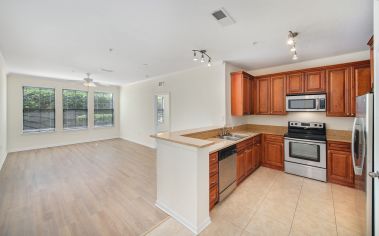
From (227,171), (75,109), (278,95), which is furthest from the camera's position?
(75,109)

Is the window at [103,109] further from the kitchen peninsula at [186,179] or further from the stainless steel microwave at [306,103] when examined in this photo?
the stainless steel microwave at [306,103]

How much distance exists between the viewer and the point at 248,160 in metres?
3.57

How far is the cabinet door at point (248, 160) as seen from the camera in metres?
3.48

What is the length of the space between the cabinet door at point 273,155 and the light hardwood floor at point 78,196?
2805 millimetres

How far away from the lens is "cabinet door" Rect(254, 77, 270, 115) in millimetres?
4324

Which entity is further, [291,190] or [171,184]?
[291,190]

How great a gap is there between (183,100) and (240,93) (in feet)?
5.85

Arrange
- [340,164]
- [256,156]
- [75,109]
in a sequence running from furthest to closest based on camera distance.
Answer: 1. [75,109]
2. [256,156]
3. [340,164]

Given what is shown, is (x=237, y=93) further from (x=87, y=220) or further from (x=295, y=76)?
(x=87, y=220)

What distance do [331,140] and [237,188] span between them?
6.96 ft

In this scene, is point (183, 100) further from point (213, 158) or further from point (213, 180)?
point (213, 180)

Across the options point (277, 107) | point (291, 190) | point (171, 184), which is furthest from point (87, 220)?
point (277, 107)

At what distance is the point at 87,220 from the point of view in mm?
2260

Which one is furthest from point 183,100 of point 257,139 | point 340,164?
point 340,164
